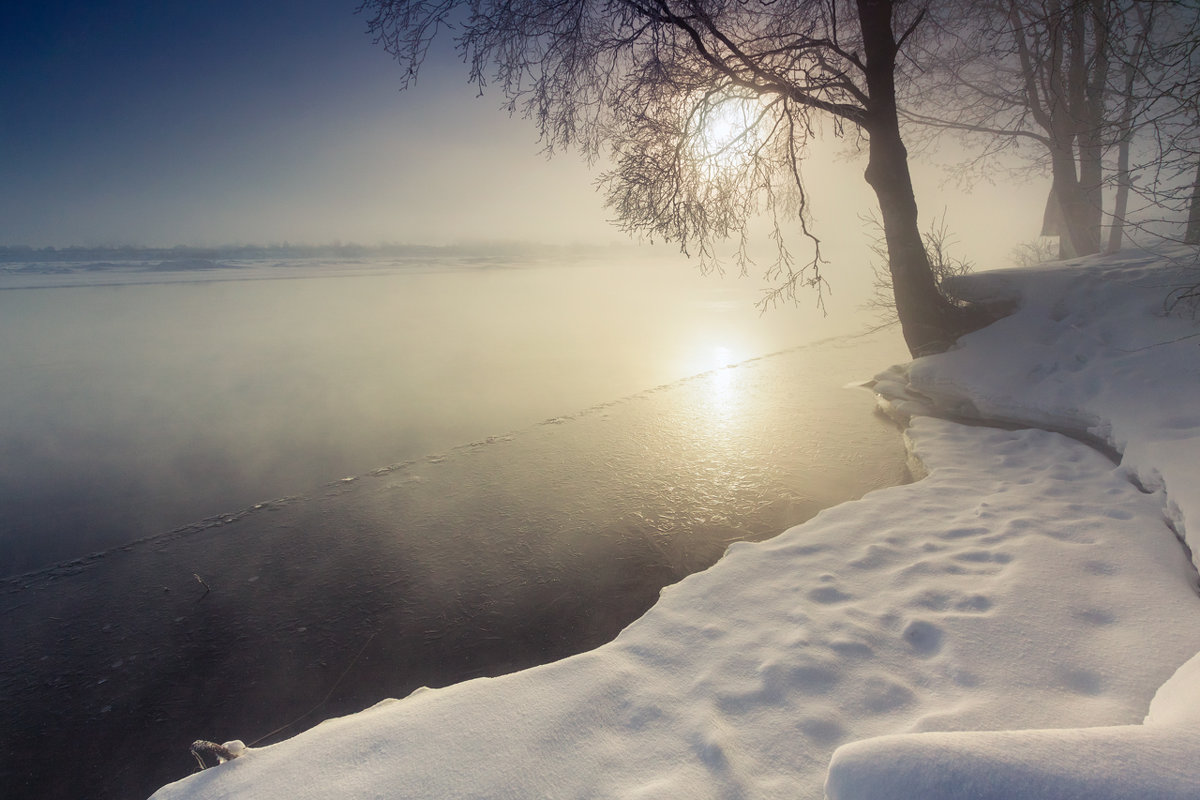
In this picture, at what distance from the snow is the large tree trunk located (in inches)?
124

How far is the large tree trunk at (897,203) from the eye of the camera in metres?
6.72

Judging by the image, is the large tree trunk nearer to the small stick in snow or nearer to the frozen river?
the frozen river

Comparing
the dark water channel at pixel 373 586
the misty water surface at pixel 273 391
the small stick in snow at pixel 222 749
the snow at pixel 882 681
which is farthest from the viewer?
the misty water surface at pixel 273 391

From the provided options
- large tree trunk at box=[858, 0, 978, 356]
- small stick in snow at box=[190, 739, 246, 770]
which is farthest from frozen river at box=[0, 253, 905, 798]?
large tree trunk at box=[858, 0, 978, 356]

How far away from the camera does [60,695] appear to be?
373 cm

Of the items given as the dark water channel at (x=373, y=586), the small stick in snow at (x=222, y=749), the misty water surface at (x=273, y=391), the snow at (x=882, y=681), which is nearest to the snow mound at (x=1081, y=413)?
the snow at (x=882, y=681)

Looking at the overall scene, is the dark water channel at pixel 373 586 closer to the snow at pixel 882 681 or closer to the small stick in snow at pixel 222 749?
the snow at pixel 882 681

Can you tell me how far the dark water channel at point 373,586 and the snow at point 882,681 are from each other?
0.89 metres

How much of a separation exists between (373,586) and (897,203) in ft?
25.1

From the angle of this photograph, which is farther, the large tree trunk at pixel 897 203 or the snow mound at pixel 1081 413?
the large tree trunk at pixel 897 203

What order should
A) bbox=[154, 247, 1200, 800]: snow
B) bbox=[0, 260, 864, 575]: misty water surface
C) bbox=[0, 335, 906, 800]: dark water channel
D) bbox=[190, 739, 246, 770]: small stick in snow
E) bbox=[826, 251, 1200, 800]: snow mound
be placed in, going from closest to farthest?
bbox=[826, 251, 1200, 800]: snow mound, bbox=[154, 247, 1200, 800]: snow, bbox=[190, 739, 246, 770]: small stick in snow, bbox=[0, 335, 906, 800]: dark water channel, bbox=[0, 260, 864, 575]: misty water surface

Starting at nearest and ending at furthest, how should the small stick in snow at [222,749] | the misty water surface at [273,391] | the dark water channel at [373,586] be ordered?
1. the small stick in snow at [222,749]
2. the dark water channel at [373,586]
3. the misty water surface at [273,391]

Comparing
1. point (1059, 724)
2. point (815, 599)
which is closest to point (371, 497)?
point (815, 599)

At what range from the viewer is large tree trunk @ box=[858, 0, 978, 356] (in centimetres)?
672
